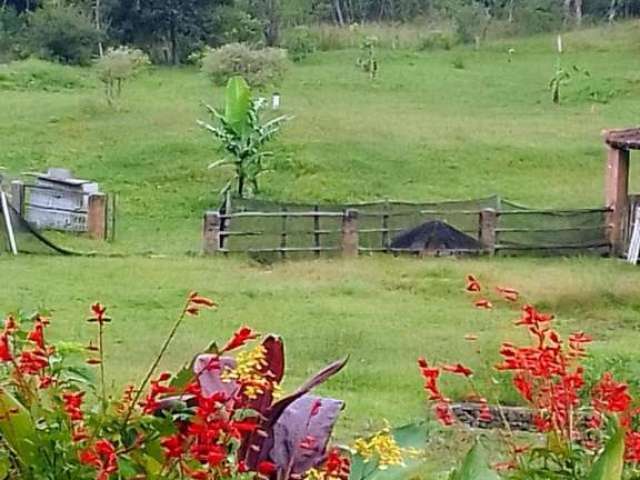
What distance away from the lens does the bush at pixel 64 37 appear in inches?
1278

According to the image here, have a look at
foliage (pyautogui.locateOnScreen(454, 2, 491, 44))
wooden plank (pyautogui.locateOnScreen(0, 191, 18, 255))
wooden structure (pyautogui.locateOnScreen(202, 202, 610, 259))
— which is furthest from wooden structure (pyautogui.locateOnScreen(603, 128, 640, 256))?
foliage (pyautogui.locateOnScreen(454, 2, 491, 44))

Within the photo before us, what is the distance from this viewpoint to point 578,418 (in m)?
2.49

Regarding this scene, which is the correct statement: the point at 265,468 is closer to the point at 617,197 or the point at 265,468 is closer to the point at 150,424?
the point at 150,424

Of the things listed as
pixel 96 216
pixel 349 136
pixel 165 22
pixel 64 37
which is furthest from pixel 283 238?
pixel 165 22

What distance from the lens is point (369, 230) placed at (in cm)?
1516

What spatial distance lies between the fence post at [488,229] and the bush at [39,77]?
14752 mm

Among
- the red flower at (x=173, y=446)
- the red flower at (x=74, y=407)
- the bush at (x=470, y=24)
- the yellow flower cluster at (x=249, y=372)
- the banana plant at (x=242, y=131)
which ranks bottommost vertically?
the banana plant at (x=242, y=131)

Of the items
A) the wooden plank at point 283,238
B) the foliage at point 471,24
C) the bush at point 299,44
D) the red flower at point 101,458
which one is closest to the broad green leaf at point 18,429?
the red flower at point 101,458

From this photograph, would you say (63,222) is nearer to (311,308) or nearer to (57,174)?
(57,174)

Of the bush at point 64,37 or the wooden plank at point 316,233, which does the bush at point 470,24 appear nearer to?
the bush at point 64,37

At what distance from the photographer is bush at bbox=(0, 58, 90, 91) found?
92.0ft

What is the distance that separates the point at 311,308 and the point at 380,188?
27.0ft

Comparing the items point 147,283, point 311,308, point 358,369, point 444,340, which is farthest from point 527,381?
point 147,283

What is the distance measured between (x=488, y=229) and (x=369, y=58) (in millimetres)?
15865
